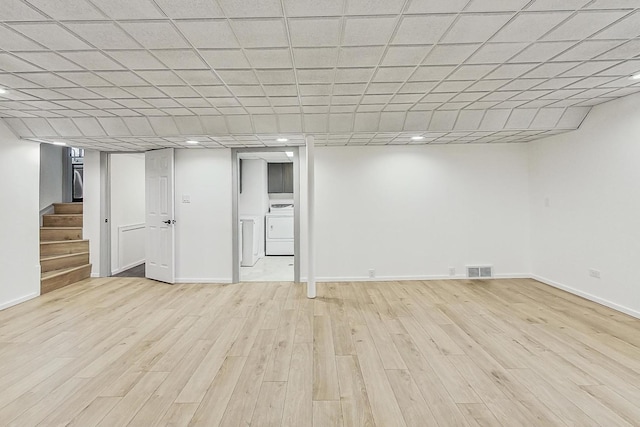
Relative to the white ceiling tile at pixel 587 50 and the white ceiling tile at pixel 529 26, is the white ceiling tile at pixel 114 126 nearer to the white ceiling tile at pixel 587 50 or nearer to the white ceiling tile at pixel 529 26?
the white ceiling tile at pixel 529 26

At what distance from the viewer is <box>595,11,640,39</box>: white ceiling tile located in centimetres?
192

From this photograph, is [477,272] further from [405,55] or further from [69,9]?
[69,9]

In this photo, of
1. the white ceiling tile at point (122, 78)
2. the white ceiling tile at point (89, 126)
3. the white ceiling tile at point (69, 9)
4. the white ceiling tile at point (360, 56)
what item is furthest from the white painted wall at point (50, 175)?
the white ceiling tile at point (360, 56)

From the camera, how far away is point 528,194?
518cm

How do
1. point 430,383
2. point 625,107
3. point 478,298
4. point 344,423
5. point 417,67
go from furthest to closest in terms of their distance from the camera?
point 478,298 → point 625,107 → point 417,67 → point 430,383 → point 344,423

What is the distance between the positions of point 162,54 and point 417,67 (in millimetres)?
1930

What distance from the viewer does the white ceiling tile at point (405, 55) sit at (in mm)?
2248

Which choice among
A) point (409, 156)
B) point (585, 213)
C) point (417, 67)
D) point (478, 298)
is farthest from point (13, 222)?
point (585, 213)

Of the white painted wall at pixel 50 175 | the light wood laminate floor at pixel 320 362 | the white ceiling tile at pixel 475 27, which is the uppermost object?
the white ceiling tile at pixel 475 27

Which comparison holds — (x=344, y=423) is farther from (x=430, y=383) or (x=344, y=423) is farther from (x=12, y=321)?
(x=12, y=321)

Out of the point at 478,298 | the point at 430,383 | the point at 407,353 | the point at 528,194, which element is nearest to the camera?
the point at 430,383

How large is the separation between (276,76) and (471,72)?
5.38ft

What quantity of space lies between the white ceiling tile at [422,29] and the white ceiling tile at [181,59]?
1.44 metres

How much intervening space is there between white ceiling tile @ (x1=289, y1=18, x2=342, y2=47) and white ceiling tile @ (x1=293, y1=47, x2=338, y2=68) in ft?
0.23
